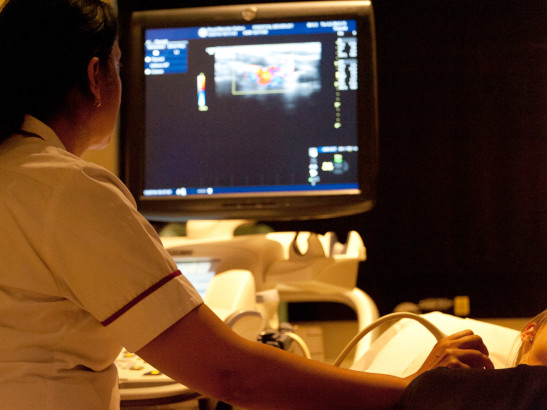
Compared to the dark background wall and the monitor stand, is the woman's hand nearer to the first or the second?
the monitor stand

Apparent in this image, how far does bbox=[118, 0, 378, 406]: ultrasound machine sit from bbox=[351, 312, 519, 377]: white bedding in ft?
0.44

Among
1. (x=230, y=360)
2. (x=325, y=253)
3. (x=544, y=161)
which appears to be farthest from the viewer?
(x=544, y=161)

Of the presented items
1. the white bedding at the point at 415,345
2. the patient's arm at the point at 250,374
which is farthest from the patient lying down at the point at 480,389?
the white bedding at the point at 415,345

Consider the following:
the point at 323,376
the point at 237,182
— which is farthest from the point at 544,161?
the point at 323,376

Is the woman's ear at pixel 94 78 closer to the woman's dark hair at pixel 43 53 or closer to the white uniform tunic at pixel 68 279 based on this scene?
the woman's dark hair at pixel 43 53

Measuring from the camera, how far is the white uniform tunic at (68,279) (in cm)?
71

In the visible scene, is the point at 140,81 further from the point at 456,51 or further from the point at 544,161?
the point at 544,161

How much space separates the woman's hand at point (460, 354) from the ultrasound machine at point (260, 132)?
657 mm

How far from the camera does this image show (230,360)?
72 centimetres

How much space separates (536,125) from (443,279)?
0.56 meters

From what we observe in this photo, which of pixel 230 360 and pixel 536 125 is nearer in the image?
pixel 230 360

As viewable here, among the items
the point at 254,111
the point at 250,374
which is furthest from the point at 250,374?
the point at 254,111

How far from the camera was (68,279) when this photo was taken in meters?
0.72

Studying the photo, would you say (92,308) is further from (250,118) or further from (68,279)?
(250,118)
